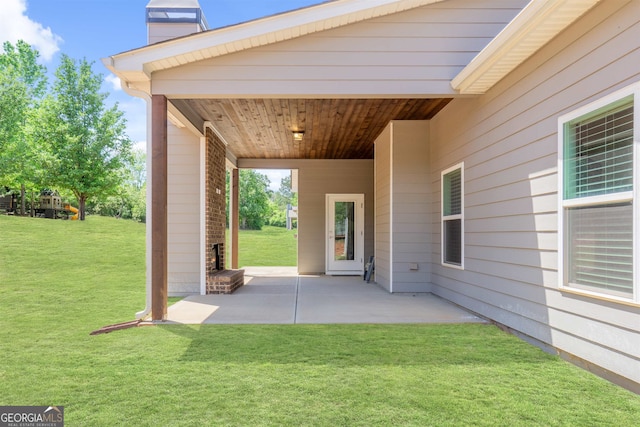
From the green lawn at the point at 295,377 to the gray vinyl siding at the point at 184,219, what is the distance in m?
1.96

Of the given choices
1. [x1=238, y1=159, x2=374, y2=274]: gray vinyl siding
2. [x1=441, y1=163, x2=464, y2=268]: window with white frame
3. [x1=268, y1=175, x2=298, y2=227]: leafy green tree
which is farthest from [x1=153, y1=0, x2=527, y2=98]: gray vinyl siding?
[x1=268, y1=175, x2=298, y2=227]: leafy green tree

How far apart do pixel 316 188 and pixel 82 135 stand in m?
16.8

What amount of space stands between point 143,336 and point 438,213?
4.45m

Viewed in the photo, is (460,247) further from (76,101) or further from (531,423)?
(76,101)

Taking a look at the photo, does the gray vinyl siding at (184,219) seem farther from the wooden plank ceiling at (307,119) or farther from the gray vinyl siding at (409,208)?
the gray vinyl siding at (409,208)

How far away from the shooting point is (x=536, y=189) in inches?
144

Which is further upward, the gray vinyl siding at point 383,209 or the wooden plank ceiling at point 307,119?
the wooden plank ceiling at point 307,119

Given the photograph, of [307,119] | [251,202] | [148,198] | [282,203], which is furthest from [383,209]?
[282,203]

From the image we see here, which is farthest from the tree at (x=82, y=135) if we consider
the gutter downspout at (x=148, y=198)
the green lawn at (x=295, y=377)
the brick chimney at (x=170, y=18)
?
the gutter downspout at (x=148, y=198)

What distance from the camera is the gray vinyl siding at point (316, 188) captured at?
10203 millimetres

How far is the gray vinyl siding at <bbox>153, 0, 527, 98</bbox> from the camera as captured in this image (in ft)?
14.7

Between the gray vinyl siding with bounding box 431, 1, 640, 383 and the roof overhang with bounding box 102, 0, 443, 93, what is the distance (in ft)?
5.72

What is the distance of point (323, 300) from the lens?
6094 mm

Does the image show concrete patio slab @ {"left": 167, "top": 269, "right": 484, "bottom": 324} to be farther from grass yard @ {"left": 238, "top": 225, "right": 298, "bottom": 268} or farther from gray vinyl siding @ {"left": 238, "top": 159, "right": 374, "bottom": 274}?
grass yard @ {"left": 238, "top": 225, "right": 298, "bottom": 268}
